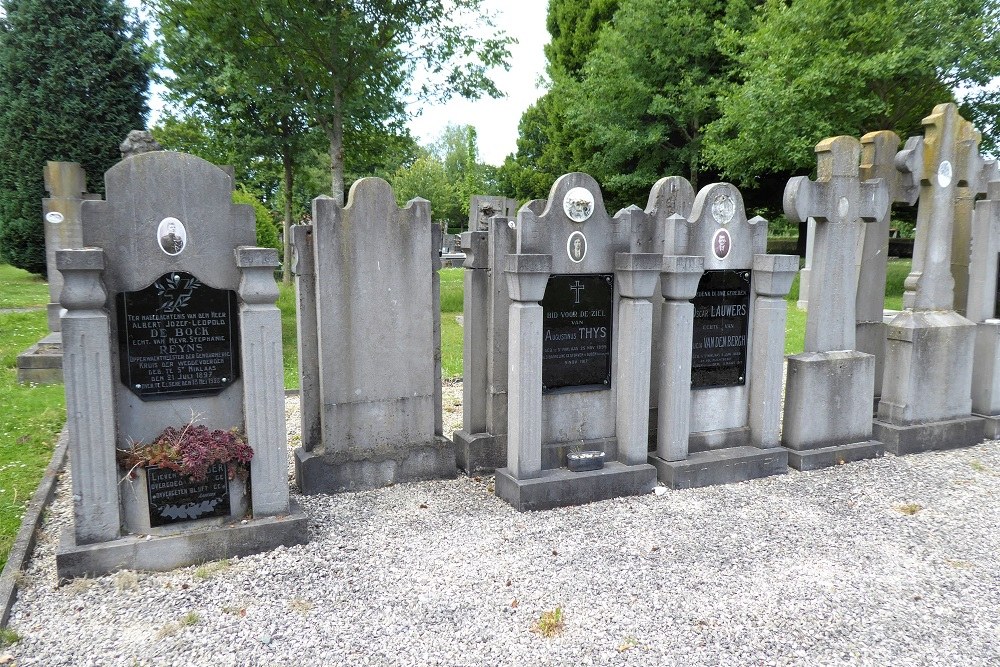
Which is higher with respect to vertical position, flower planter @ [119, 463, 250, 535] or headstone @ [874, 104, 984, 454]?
headstone @ [874, 104, 984, 454]

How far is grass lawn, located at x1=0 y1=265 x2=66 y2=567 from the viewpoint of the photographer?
572 cm

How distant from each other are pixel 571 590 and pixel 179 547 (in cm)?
267

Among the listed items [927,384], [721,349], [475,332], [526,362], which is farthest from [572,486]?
[927,384]

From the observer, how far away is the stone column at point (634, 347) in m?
5.91

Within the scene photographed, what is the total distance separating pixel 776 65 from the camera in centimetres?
1877

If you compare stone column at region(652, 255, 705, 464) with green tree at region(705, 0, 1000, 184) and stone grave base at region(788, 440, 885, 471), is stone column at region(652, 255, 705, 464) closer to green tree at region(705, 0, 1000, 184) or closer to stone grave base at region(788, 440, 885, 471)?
stone grave base at region(788, 440, 885, 471)

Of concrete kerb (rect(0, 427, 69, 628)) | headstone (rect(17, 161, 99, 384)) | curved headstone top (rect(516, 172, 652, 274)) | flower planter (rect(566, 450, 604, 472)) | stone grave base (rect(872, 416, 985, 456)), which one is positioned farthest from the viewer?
headstone (rect(17, 161, 99, 384))

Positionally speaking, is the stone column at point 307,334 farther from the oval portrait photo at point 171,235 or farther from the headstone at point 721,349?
the headstone at point 721,349

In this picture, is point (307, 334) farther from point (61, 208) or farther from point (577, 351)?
point (61, 208)

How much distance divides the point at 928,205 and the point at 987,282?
1245 mm

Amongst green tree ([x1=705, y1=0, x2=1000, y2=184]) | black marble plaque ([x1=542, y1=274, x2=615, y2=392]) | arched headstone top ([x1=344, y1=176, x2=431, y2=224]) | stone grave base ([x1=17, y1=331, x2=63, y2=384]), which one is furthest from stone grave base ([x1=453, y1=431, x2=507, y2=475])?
green tree ([x1=705, y1=0, x2=1000, y2=184])

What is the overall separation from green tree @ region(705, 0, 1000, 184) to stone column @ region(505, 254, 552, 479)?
15.7 meters

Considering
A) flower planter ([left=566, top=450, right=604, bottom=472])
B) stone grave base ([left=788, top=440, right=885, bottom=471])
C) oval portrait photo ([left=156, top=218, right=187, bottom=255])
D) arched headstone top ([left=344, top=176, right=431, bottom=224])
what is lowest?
stone grave base ([left=788, top=440, right=885, bottom=471])

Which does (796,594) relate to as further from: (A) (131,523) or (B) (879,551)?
(A) (131,523)
